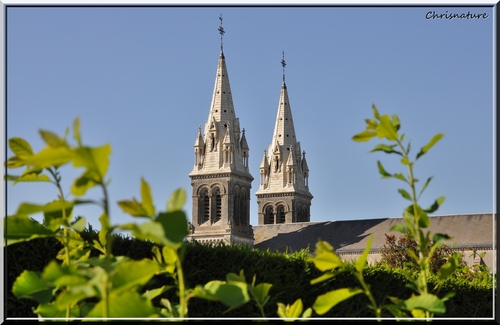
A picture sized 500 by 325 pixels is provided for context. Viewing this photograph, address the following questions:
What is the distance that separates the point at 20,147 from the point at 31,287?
34 cm

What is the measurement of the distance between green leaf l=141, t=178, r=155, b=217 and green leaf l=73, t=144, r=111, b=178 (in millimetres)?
108

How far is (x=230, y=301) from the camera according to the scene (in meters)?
1.47

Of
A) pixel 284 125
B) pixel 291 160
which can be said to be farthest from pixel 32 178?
pixel 291 160

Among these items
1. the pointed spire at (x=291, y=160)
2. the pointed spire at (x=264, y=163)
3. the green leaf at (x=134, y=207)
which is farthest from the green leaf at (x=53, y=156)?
the pointed spire at (x=264, y=163)

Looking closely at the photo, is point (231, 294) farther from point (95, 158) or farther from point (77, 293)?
point (95, 158)

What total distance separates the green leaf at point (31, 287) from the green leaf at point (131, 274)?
567mm

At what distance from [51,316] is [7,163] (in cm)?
Result: 41

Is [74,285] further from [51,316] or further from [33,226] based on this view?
[51,316]

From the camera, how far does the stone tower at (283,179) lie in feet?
225

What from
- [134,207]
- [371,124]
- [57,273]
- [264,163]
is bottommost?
[57,273]

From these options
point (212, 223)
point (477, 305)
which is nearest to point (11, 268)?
point (477, 305)

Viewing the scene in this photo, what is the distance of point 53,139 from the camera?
4.09ft

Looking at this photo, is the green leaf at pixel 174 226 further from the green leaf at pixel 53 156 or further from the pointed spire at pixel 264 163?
the pointed spire at pixel 264 163

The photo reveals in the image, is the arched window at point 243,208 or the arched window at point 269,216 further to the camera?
the arched window at point 269,216
